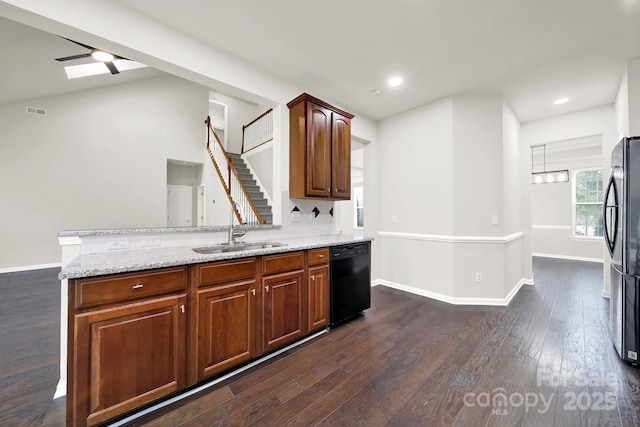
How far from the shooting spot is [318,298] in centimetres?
251

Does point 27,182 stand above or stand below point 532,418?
above

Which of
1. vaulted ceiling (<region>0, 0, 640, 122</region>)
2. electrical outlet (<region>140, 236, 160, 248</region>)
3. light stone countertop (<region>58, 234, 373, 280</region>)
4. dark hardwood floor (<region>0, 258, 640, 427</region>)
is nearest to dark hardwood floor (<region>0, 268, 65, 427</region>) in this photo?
dark hardwood floor (<region>0, 258, 640, 427</region>)

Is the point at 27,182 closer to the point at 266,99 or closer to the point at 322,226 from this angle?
the point at 266,99

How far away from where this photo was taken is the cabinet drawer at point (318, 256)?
8.05 ft

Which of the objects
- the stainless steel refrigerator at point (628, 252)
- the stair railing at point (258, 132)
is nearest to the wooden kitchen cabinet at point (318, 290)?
the stainless steel refrigerator at point (628, 252)

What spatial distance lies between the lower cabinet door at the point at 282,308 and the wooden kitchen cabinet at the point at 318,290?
11 centimetres

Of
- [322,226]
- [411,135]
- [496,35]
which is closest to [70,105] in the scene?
[322,226]

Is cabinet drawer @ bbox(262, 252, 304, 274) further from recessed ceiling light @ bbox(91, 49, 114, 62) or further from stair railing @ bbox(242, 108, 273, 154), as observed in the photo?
stair railing @ bbox(242, 108, 273, 154)

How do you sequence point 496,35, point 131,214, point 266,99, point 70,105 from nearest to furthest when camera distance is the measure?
point 496,35
point 266,99
point 70,105
point 131,214

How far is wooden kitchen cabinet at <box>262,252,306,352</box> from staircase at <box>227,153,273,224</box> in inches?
111

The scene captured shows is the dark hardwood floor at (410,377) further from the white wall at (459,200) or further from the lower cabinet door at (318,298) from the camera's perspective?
the white wall at (459,200)

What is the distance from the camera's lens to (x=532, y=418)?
1.52 metres

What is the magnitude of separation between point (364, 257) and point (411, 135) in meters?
2.17

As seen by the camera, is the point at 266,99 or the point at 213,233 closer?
the point at 213,233
